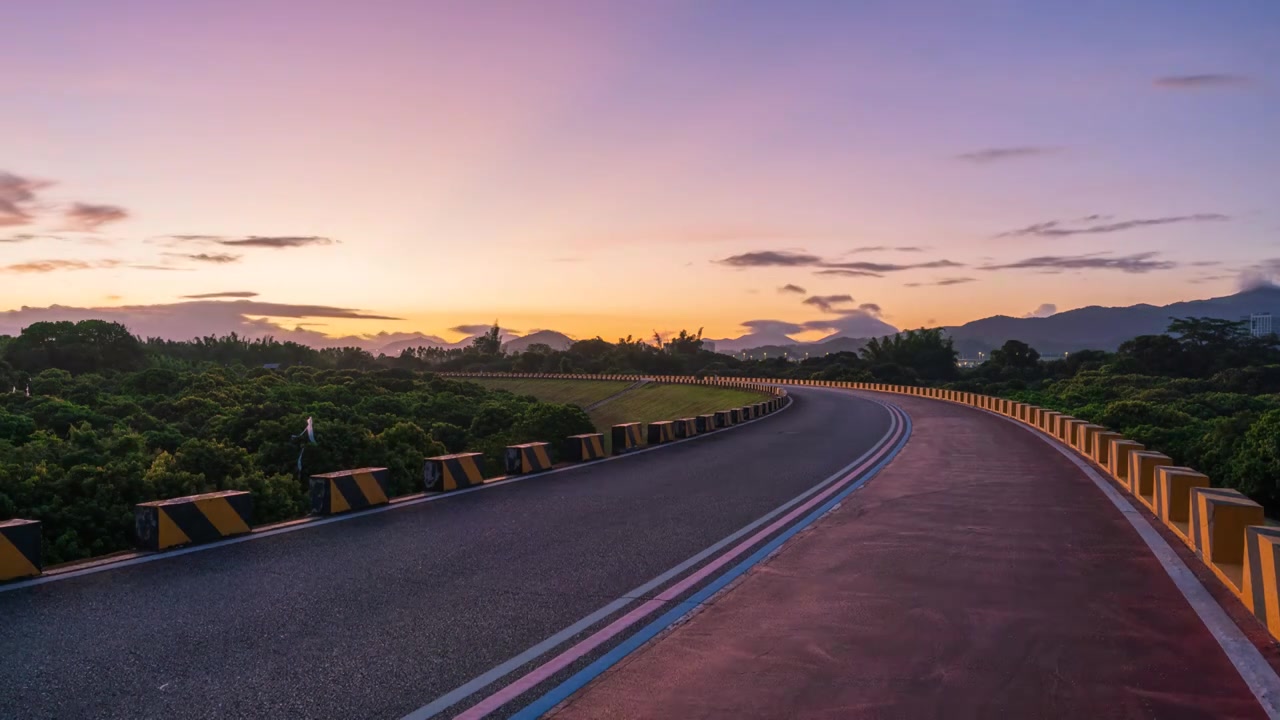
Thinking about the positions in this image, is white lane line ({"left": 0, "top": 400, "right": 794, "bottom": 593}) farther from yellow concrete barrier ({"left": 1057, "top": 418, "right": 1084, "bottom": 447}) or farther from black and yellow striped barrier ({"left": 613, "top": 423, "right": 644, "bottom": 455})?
yellow concrete barrier ({"left": 1057, "top": 418, "right": 1084, "bottom": 447})

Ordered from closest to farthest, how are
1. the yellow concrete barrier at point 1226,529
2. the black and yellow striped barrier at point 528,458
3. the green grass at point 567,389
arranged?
the yellow concrete barrier at point 1226,529, the black and yellow striped barrier at point 528,458, the green grass at point 567,389

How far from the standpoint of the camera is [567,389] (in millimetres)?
122875

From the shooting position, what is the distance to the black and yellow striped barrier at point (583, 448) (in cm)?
1777

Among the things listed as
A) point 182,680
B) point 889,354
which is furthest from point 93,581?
point 889,354

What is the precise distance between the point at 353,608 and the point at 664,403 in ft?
292

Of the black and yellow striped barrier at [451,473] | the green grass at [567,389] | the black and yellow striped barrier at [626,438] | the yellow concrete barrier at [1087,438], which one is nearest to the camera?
the black and yellow striped barrier at [451,473]

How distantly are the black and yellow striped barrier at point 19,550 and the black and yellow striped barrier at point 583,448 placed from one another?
10500 millimetres

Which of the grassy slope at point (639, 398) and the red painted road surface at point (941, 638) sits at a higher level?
the red painted road surface at point (941, 638)

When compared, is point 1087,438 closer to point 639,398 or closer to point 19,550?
point 19,550

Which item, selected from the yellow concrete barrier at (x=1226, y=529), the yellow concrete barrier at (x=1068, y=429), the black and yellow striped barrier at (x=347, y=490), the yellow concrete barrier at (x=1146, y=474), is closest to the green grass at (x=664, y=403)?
the yellow concrete barrier at (x=1068, y=429)

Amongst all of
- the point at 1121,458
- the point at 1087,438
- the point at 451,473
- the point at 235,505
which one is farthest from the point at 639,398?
the point at 235,505

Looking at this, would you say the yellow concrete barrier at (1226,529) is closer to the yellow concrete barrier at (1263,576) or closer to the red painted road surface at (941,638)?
the red painted road surface at (941,638)

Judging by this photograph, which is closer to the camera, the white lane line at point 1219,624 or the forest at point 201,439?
the white lane line at point 1219,624

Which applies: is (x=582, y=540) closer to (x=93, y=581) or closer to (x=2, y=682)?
(x=93, y=581)
